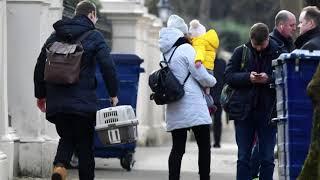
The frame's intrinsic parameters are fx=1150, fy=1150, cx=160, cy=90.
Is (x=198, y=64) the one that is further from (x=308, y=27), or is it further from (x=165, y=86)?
(x=308, y=27)

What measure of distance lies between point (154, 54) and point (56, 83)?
48.7 feet

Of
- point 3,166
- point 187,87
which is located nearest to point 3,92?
point 3,166

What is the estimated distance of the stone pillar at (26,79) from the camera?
535 inches

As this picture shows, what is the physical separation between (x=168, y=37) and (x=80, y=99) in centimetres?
172

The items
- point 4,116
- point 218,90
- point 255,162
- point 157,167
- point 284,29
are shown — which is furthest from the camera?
point 218,90

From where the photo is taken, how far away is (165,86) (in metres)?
11.5

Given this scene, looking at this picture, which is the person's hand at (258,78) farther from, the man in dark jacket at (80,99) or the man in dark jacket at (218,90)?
the man in dark jacket at (218,90)

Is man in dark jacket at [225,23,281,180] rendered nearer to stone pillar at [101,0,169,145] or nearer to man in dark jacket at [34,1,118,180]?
man in dark jacket at [34,1,118,180]

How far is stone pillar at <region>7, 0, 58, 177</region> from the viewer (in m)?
13.6

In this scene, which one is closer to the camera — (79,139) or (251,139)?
(79,139)

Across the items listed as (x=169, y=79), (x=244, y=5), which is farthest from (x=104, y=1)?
(x=244, y=5)

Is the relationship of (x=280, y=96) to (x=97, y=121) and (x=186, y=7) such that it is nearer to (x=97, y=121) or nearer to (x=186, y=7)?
(x=97, y=121)

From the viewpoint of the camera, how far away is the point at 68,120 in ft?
34.0

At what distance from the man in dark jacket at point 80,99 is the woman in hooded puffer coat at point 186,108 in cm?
113
